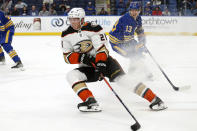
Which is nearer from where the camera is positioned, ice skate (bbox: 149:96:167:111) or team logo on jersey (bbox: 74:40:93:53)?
ice skate (bbox: 149:96:167:111)

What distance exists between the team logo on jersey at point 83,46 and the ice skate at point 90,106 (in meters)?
0.51

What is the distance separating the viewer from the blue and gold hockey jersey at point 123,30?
3.79m

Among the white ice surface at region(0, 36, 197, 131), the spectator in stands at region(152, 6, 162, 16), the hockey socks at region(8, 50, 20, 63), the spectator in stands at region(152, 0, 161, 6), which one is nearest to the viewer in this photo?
the white ice surface at region(0, 36, 197, 131)

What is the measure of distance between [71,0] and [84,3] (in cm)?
52

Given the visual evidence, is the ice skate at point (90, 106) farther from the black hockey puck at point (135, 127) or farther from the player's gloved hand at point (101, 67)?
the black hockey puck at point (135, 127)

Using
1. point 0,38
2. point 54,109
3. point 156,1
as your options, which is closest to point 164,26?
point 156,1

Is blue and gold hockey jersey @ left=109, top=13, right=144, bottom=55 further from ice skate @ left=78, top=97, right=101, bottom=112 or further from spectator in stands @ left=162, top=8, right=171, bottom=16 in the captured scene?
spectator in stands @ left=162, top=8, right=171, bottom=16

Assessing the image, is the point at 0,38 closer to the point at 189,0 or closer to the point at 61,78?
the point at 61,78

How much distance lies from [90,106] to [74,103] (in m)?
0.46

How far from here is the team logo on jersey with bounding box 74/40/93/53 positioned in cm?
A: 295

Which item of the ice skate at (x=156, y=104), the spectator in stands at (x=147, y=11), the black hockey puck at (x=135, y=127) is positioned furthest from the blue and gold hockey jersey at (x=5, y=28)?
the spectator in stands at (x=147, y=11)

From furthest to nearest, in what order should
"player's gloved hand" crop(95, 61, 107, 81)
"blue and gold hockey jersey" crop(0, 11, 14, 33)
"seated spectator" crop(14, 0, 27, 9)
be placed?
"seated spectator" crop(14, 0, 27, 9)
"blue and gold hockey jersey" crop(0, 11, 14, 33)
"player's gloved hand" crop(95, 61, 107, 81)

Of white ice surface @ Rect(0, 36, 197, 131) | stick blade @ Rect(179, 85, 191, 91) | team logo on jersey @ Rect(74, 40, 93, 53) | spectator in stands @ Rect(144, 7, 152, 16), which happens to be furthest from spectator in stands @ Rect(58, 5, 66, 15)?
team logo on jersey @ Rect(74, 40, 93, 53)

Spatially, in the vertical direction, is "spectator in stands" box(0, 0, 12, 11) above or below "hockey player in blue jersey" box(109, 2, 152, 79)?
above
